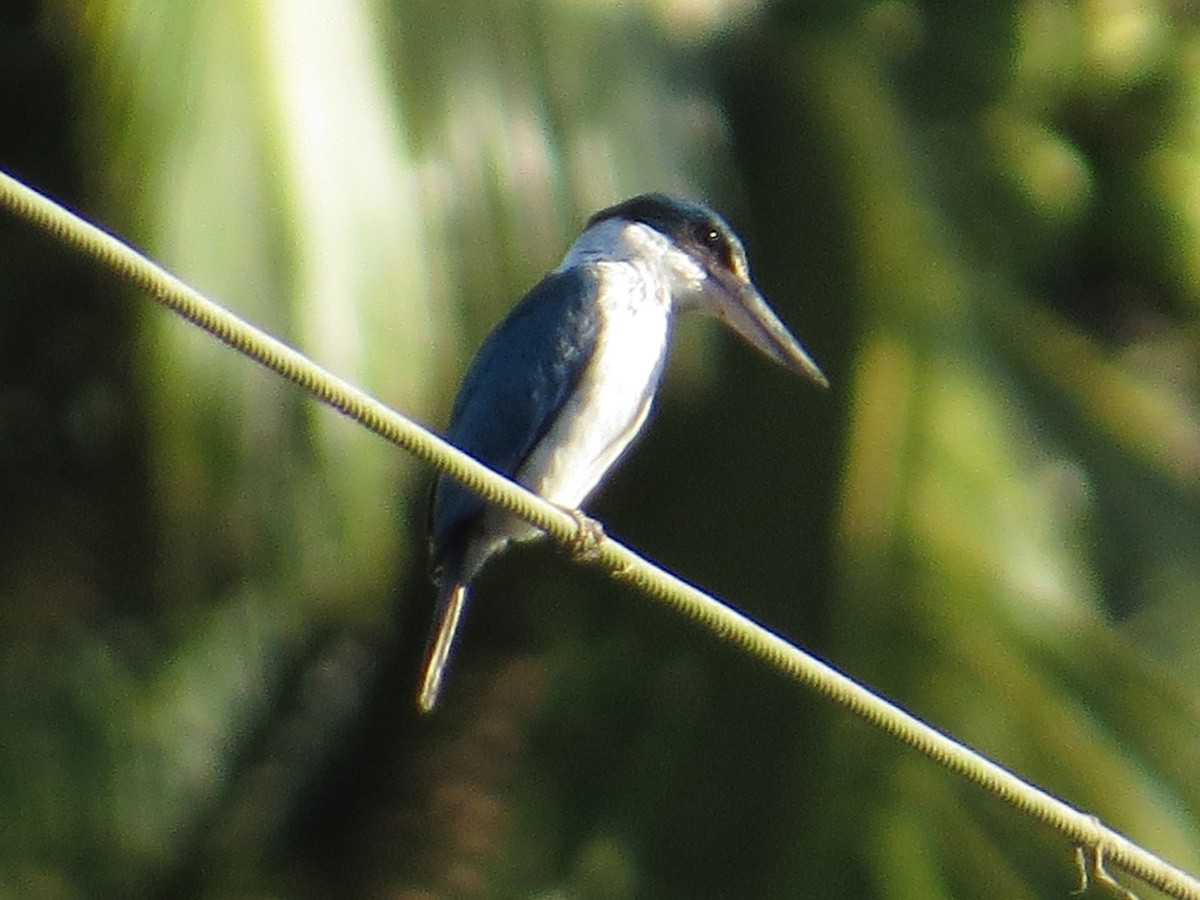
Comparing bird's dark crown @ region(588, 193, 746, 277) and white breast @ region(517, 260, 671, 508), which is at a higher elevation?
bird's dark crown @ region(588, 193, 746, 277)

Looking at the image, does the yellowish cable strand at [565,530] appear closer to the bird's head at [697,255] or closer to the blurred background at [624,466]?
the blurred background at [624,466]

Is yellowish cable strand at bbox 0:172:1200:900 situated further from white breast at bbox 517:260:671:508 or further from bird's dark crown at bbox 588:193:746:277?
bird's dark crown at bbox 588:193:746:277

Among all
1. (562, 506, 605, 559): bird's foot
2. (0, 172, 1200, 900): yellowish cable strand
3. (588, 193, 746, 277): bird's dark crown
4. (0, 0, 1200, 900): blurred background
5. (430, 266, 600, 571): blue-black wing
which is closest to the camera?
(0, 172, 1200, 900): yellowish cable strand

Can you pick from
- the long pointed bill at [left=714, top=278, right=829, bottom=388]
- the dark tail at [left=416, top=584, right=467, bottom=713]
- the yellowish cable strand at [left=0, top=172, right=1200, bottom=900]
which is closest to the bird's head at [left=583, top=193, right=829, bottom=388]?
the long pointed bill at [left=714, top=278, right=829, bottom=388]

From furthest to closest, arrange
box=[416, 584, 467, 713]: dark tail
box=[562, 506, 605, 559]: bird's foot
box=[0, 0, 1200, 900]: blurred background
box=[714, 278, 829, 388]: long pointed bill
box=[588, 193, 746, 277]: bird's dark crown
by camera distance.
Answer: box=[588, 193, 746, 277]: bird's dark crown < box=[714, 278, 829, 388]: long pointed bill < box=[0, 0, 1200, 900]: blurred background < box=[416, 584, 467, 713]: dark tail < box=[562, 506, 605, 559]: bird's foot

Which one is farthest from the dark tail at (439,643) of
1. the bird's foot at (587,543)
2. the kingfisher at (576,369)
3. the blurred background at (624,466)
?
the bird's foot at (587,543)

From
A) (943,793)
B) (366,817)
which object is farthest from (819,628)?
(366,817)

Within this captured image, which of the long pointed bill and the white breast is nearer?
the white breast
